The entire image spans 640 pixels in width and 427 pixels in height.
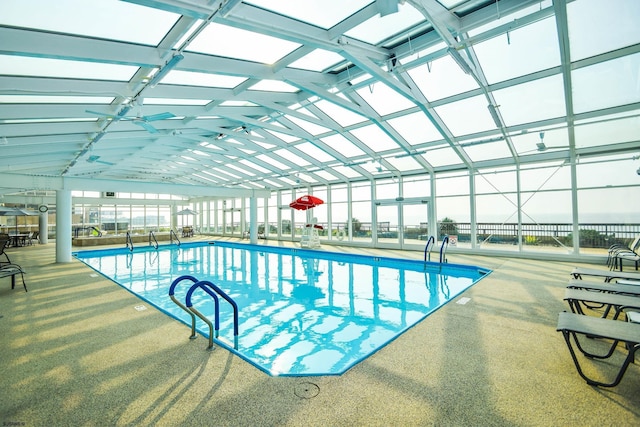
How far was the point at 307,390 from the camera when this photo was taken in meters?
2.17

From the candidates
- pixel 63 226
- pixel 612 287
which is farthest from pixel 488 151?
pixel 63 226

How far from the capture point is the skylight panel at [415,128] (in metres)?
7.67

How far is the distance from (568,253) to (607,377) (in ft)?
25.3

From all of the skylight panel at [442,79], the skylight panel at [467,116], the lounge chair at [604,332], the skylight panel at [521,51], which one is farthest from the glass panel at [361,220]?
the lounge chair at [604,332]

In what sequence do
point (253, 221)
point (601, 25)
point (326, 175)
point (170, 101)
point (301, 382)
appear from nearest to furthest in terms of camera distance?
point (301, 382), point (601, 25), point (170, 101), point (326, 175), point (253, 221)

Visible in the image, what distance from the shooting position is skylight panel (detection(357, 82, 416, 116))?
6.59 meters

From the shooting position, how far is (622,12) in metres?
4.11

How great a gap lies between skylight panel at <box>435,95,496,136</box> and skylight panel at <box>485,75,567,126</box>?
332mm

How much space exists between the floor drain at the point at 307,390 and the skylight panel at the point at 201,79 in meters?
4.95

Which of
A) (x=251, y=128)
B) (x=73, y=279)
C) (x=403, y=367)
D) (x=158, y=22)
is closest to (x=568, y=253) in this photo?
(x=403, y=367)

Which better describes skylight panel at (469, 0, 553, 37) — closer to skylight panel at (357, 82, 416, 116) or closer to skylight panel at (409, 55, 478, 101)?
skylight panel at (409, 55, 478, 101)

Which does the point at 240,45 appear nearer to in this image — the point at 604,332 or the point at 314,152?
the point at 604,332

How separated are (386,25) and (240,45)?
7.37 feet

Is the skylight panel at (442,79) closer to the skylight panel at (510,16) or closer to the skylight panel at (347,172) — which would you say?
the skylight panel at (510,16)
